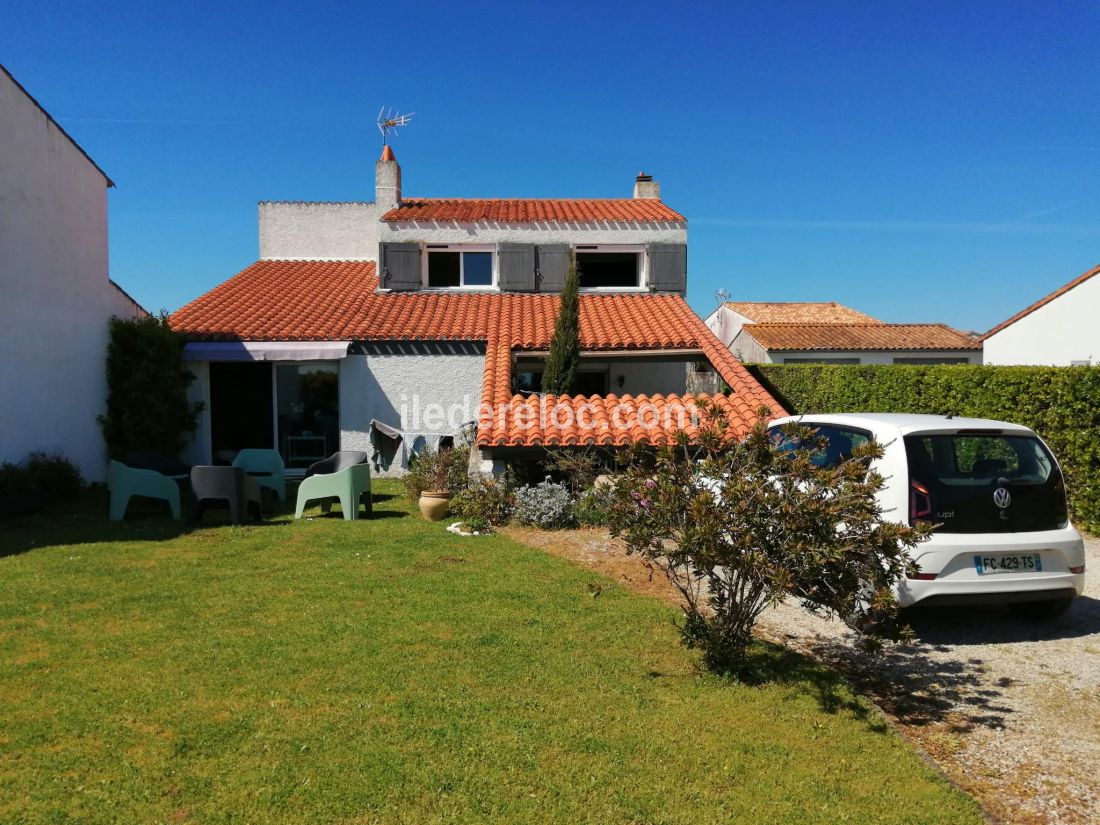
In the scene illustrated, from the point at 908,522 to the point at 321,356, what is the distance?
13.6 m

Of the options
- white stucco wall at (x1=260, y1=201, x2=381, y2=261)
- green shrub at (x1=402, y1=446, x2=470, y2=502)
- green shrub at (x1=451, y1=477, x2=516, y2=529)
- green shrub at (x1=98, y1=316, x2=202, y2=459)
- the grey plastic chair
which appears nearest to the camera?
the grey plastic chair

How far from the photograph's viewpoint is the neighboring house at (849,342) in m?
A: 37.9

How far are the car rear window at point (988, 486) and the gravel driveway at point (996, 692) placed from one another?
A: 121 cm

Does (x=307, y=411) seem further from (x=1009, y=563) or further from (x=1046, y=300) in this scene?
(x=1046, y=300)

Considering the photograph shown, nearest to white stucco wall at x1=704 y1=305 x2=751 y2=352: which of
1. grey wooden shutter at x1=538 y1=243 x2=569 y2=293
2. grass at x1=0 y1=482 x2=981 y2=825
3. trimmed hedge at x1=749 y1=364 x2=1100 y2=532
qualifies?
grey wooden shutter at x1=538 y1=243 x2=569 y2=293

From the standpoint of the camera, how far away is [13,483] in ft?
40.9

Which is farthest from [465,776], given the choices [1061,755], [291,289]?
[291,289]

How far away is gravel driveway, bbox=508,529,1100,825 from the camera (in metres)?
4.47

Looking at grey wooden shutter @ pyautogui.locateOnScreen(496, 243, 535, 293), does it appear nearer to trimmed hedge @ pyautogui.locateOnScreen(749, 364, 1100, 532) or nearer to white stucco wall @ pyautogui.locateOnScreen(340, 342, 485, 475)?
white stucco wall @ pyautogui.locateOnScreen(340, 342, 485, 475)

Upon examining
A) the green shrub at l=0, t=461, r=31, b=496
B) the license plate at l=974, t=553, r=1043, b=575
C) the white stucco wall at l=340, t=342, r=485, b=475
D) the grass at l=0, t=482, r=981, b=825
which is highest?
the white stucco wall at l=340, t=342, r=485, b=475

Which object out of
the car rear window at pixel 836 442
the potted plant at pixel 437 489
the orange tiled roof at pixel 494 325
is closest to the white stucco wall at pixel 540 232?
the orange tiled roof at pixel 494 325

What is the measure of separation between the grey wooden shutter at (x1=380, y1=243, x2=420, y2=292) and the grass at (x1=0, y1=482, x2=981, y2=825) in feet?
44.2

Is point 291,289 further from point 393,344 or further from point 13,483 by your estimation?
point 13,483

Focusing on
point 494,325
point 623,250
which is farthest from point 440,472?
point 623,250
